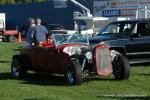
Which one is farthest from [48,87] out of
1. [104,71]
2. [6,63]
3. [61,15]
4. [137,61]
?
[61,15]

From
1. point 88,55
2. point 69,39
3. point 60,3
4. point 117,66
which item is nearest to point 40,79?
point 69,39

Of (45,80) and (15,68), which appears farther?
(15,68)

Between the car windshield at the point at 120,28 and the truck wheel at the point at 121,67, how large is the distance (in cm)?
414

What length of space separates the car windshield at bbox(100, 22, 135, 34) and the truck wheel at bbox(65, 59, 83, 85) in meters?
5.20

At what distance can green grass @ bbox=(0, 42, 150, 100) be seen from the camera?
1045 centimetres

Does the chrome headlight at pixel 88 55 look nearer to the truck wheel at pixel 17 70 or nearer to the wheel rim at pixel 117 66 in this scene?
the wheel rim at pixel 117 66

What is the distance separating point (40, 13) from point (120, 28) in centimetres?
3951

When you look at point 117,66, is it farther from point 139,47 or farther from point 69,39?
point 139,47

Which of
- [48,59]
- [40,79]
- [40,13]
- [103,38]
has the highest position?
[40,13]

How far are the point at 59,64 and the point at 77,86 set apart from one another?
3.84ft

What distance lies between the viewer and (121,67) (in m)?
13.1

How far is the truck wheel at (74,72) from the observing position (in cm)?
1223

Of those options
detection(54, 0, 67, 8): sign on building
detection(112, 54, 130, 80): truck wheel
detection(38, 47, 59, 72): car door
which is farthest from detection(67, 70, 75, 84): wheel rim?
detection(54, 0, 67, 8): sign on building

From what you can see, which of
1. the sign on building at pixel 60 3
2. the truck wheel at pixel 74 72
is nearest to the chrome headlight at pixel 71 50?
the truck wheel at pixel 74 72
